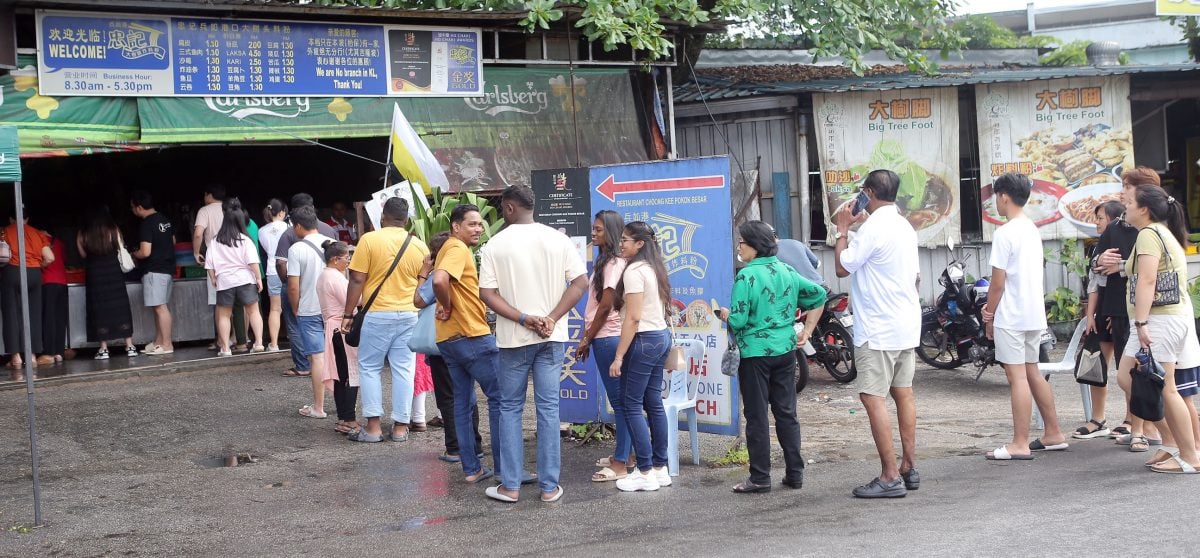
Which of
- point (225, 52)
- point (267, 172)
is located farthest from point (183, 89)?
point (267, 172)

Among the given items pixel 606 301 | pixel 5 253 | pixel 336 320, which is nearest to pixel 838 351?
pixel 606 301

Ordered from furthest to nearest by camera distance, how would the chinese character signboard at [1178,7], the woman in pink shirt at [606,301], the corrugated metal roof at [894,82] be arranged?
the chinese character signboard at [1178,7] < the corrugated metal roof at [894,82] < the woman in pink shirt at [606,301]

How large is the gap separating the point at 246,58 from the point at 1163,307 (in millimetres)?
8455

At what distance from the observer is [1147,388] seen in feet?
23.0

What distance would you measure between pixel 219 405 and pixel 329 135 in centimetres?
323

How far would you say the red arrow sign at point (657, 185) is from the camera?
7477mm

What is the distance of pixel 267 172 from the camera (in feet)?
53.8

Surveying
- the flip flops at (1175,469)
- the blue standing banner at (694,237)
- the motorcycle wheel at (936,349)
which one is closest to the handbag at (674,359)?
the blue standing banner at (694,237)

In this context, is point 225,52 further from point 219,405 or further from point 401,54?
point 219,405

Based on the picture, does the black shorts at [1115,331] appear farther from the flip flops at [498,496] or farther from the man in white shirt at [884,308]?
the flip flops at [498,496]

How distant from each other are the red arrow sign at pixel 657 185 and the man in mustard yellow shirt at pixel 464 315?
1310mm

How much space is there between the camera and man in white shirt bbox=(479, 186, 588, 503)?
6520 millimetres

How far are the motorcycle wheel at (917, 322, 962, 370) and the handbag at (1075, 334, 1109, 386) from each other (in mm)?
3306

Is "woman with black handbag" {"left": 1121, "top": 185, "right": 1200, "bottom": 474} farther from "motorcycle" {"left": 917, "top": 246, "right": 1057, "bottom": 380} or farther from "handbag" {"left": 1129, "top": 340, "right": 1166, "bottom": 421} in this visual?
"motorcycle" {"left": 917, "top": 246, "right": 1057, "bottom": 380}
